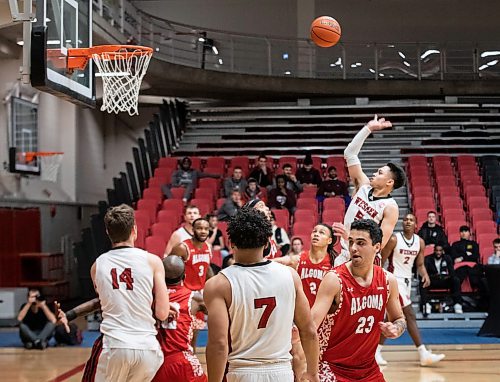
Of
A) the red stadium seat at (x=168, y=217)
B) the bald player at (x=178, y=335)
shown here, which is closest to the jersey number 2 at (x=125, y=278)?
the bald player at (x=178, y=335)

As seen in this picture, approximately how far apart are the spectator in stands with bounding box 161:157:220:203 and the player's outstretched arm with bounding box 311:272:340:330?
34.6 feet

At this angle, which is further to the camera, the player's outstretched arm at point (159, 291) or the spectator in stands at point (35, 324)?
the spectator in stands at point (35, 324)

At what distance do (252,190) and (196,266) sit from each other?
6.00 m

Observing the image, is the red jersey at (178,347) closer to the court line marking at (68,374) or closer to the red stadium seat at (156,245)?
the court line marking at (68,374)

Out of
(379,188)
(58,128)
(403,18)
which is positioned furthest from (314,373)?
(403,18)

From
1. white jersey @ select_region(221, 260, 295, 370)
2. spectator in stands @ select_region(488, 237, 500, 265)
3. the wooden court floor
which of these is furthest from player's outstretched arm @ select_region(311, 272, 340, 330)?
spectator in stands @ select_region(488, 237, 500, 265)

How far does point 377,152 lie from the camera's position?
1791 cm

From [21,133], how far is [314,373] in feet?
39.1

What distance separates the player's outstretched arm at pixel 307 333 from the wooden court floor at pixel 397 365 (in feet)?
15.2

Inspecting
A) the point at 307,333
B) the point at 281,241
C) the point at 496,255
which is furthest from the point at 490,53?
the point at 307,333

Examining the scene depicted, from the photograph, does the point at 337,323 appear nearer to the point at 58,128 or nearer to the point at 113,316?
the point at 113,316

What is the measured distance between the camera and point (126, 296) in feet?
15.1

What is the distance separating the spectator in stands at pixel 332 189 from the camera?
48.4 feet

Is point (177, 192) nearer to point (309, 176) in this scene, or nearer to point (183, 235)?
point (309, 176)
